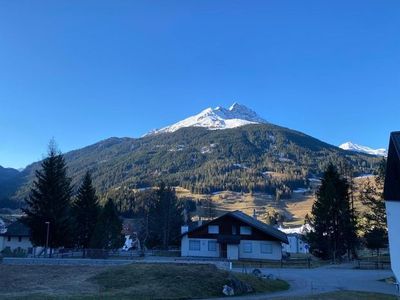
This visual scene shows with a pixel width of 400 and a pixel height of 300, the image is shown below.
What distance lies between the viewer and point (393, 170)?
2403cm

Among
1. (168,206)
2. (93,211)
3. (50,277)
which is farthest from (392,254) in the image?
(168,206)

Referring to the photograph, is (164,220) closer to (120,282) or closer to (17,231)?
(17,231)

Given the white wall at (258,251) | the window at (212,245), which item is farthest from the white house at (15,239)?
the white wall at (258,251)

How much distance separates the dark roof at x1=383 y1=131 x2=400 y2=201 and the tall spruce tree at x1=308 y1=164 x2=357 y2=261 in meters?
35.1

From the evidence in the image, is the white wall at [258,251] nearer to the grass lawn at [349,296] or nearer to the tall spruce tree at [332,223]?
the tall spruce tree at [332,223]

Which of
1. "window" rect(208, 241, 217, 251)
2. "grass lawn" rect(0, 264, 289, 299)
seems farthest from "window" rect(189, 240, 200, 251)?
"grass lawn" rect(0, 264, 289, 299)

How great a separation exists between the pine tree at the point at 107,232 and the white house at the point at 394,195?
43.6m

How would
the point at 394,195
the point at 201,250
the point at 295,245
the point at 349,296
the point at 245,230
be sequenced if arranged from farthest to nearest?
the point at 295,245 → the point at 201,250 → the point at 245,230 → the point at 349,296 → the point at 394,195

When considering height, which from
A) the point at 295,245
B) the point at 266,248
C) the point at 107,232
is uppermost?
the point at 107,232

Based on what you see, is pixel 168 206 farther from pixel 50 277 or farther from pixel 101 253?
pixel 50 277

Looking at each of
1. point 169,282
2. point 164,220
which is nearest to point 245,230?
point 164,220

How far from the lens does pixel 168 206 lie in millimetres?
85125

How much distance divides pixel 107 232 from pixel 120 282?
113 feet

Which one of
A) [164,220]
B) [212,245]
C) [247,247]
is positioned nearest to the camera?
[247,247]
